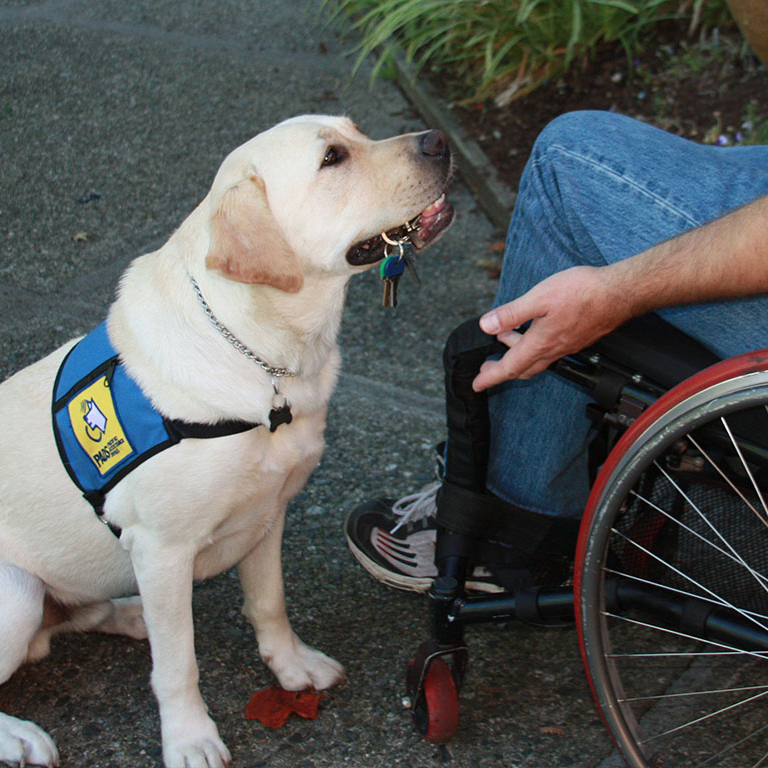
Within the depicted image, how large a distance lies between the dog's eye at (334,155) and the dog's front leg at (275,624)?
0.91 metres

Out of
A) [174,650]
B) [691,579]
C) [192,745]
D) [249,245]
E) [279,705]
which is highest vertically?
[249,245]

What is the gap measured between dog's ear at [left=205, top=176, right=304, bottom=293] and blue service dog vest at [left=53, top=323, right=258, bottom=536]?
339 mm

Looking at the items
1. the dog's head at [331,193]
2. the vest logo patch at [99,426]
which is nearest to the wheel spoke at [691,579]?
the dog's head at [331,193]

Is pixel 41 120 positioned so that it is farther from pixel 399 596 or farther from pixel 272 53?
pixel 399 596

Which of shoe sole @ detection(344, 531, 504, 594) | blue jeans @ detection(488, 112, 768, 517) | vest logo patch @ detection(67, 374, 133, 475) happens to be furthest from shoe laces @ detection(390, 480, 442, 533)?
vest logo patch @ detection(67, 374, 133, 475)

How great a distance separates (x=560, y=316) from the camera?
6.32 ft

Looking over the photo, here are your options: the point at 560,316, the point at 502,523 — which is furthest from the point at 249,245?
the point at 502,523

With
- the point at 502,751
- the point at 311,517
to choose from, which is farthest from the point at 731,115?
the point at 502,751

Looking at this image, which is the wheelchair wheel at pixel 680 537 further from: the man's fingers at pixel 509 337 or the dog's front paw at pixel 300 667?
the dog's front paw at pixel 300 667

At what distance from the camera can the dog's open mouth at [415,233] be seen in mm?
2203

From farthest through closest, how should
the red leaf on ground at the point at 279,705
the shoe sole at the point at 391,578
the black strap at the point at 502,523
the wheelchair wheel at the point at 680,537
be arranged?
1. the shoe sole at the point at 391,578
2. the red leaf on ground at the point at 279,705
3. the black strap at the point at 502,523
4. the wheelchair wheel at the point at 680,537

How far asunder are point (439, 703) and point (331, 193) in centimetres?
122

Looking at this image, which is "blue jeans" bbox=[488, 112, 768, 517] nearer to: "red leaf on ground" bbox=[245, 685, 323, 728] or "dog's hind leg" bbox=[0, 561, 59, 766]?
"red leaf on ground" bbox=[245, 685, 323, 728]

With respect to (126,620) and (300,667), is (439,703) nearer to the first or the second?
(300,667)
